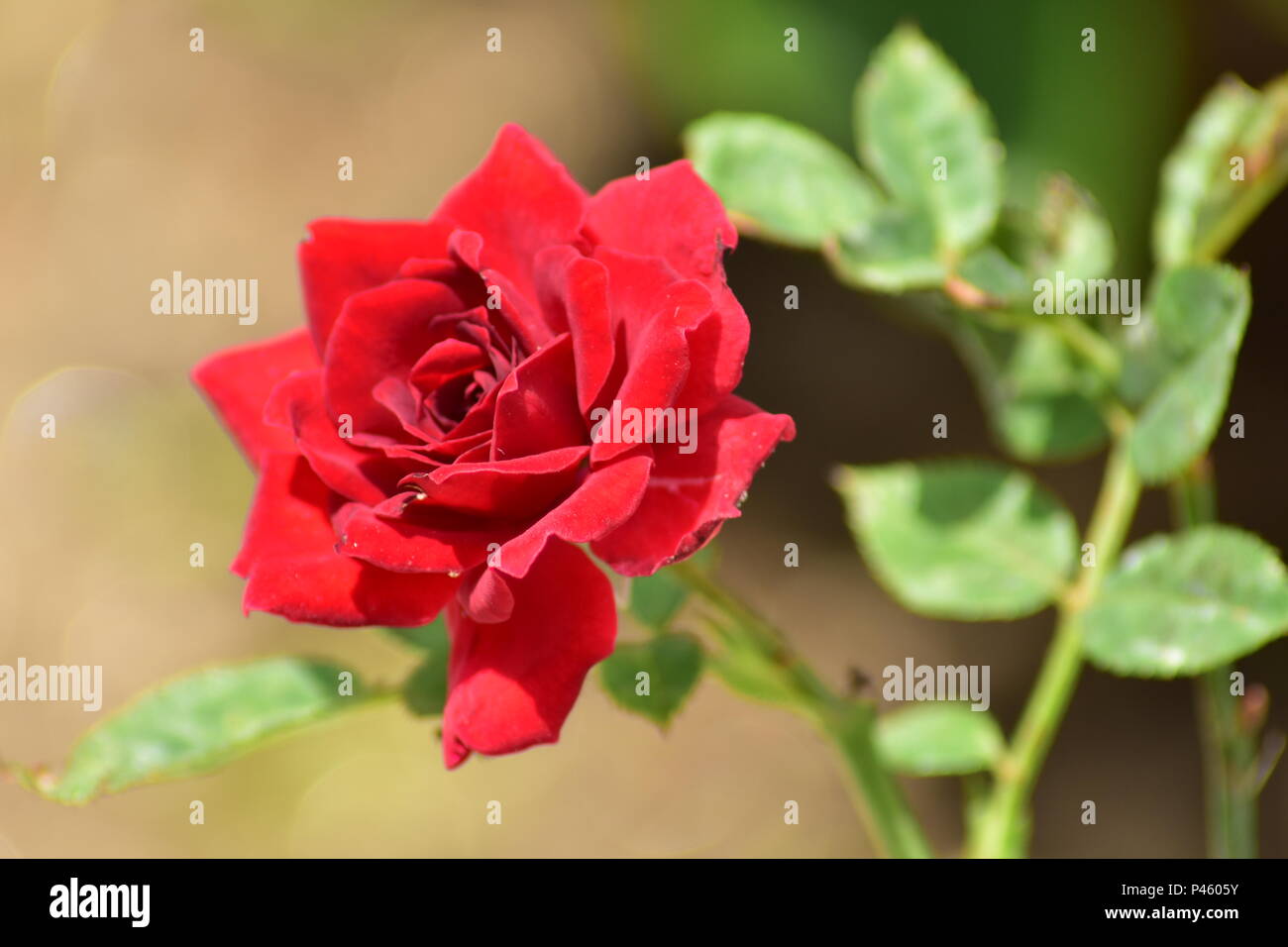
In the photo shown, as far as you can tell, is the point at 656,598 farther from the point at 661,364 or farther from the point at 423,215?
the point at 423,215

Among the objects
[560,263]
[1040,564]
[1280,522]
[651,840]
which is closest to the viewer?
[560,263]

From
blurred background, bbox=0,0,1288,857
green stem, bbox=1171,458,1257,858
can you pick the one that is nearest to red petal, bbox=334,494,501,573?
green stem, bbox=1171,458,1257,858

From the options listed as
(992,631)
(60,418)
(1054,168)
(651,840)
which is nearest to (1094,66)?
(1054,168)

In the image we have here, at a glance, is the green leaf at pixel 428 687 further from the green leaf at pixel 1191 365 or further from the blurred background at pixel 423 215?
the blurred background at pixel 423 215

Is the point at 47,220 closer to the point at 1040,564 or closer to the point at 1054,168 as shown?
the point at 1054,168

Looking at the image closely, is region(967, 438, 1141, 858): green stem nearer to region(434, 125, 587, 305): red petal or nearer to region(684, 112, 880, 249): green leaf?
region(684, 112, 880, 249): green leaf

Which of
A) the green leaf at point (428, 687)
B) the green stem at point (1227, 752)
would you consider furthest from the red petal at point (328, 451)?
A: the green stem at point (1227, 752)

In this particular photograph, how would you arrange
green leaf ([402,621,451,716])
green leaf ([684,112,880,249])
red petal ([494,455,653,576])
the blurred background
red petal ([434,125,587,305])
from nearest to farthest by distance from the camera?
red petal ([494,455,653,576]) → red petal ([434,125,587,305]) → green leaf ([402,621,451,716]) → green leaf ([684,112,880,249]) → the blurred background
